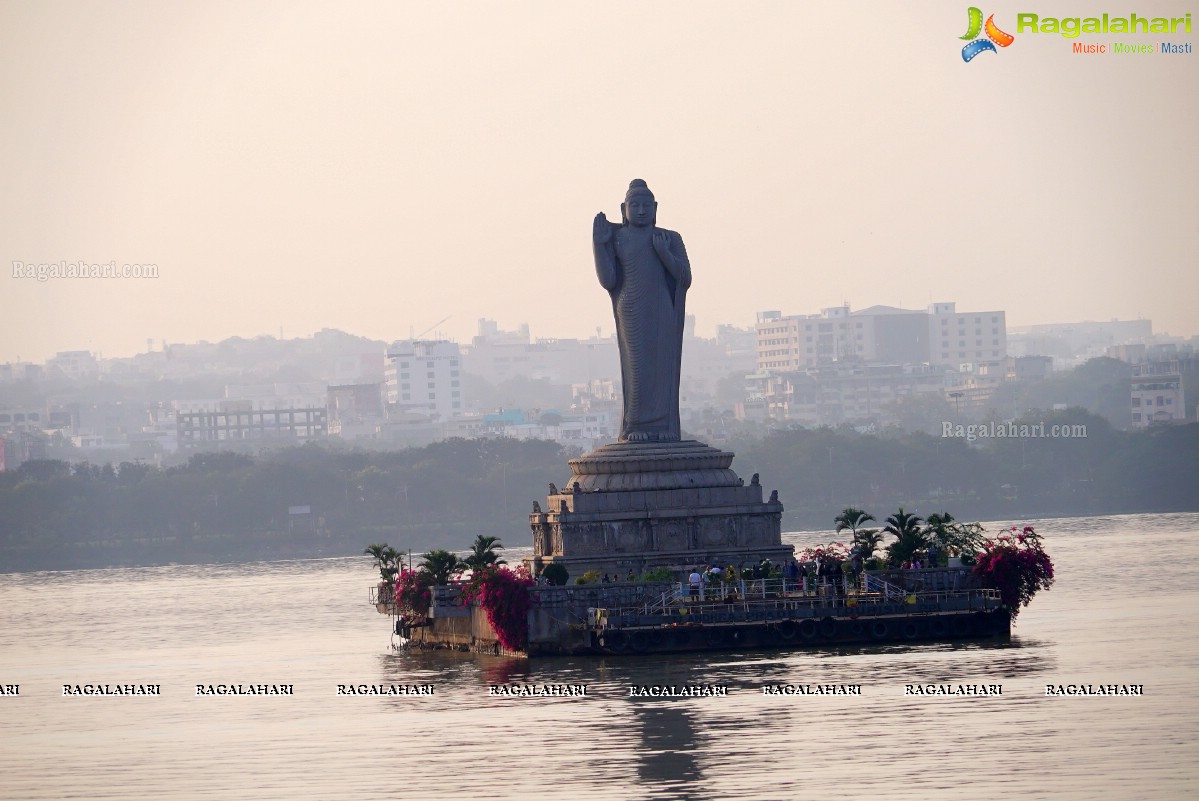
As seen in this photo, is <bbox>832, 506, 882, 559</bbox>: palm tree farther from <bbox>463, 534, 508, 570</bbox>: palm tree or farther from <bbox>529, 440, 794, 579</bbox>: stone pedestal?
<bbox>463, 534, 508, 570</bbox>: palm tree

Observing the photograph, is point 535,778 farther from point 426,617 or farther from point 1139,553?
point 1139,553

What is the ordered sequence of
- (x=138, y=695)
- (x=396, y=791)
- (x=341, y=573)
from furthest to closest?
(x=341, y=573)
(x=138, y=695)
(x=396, y=791)

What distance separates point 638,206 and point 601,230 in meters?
1.04

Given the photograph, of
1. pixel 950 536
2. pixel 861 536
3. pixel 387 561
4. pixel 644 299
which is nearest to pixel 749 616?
pixel 861 536

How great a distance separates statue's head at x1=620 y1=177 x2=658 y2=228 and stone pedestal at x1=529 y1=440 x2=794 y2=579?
5.64 meters

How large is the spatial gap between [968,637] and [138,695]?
673 inches

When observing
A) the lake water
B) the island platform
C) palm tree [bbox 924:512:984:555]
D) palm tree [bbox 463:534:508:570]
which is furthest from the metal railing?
palm tree [bbox 463:534:508:570]

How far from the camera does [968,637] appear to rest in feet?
193

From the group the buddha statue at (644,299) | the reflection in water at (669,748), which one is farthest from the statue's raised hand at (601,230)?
the reflection in water at (669,748)

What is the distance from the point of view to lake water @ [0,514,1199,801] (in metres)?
41.0

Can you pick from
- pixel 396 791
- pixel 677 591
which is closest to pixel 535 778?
pixel 396 791

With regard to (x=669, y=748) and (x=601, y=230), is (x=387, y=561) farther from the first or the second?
(x=669, y=748)

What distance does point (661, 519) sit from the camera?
207 ft

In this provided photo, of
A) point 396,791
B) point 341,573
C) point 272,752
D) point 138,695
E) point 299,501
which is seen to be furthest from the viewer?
point 299,501
